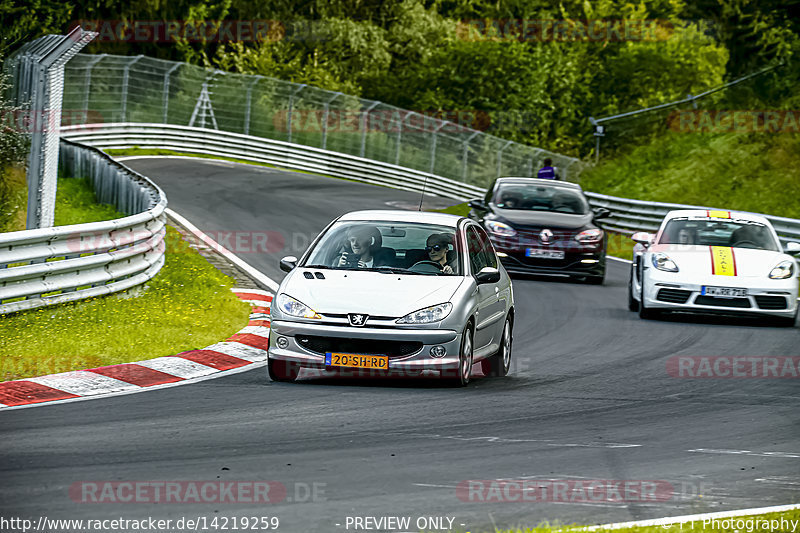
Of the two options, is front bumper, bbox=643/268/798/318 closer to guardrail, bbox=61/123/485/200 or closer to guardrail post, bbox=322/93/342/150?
guardrail, bbox=61/123/485/200

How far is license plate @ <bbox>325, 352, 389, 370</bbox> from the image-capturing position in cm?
1000

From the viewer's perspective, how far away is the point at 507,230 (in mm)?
20484

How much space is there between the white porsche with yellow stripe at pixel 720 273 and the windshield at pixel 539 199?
Result: 14.7ft

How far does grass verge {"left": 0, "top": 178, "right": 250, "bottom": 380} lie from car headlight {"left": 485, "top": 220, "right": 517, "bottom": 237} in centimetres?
484

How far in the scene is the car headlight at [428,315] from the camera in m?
10.1

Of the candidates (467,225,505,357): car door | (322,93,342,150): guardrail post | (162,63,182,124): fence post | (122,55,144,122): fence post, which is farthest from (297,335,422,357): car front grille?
(322,93,342,150): guardrail post

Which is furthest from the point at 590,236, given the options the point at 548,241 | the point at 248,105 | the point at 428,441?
the point at 248,105

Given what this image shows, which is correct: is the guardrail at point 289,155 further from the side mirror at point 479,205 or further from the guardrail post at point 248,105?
the side mirror at point 479,205

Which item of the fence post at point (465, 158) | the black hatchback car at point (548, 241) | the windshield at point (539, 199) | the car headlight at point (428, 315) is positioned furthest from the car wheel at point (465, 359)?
the fence post at point (465, 158)

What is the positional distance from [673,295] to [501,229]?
4883 millimetres

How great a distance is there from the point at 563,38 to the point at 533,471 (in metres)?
52.3

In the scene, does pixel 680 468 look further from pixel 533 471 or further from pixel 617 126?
pixel 617 126

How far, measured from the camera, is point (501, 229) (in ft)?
67.4

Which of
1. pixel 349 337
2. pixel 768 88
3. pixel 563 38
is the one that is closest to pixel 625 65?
pixel 563 38
